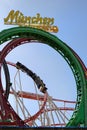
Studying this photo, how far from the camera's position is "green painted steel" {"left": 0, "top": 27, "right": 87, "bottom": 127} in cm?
3512

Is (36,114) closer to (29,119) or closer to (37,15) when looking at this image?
(29,119)

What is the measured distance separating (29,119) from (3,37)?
26.3ft

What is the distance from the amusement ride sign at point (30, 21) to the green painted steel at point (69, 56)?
7.02 ft

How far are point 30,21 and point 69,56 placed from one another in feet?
15.8

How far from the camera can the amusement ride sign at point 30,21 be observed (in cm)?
3847

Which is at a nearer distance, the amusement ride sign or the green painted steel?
the green painted steel

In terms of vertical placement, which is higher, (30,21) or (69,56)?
(30,21)

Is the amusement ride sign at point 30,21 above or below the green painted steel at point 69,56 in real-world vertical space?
above

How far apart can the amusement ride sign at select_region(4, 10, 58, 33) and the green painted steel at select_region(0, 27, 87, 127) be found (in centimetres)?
214

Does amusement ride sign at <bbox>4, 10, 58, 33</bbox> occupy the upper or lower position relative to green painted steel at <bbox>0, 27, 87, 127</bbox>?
upper

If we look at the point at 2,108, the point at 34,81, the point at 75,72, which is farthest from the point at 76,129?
the point at 34,81

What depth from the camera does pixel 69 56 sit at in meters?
36.3

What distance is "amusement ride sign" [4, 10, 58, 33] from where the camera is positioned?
126 ft

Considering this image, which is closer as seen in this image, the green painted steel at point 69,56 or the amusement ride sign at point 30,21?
the green painted steel at point 69,56
